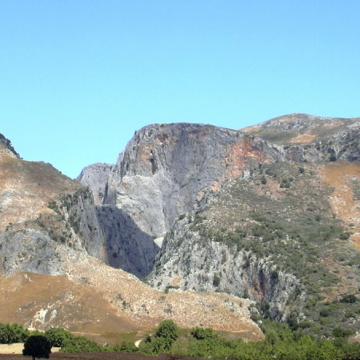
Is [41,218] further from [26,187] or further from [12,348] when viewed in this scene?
[12,348]

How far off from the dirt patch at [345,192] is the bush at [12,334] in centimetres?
7799

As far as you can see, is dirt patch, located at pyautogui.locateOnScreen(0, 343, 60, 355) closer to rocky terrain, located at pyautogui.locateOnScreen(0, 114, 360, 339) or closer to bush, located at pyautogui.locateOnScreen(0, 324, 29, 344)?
bush, located at pyautogui.locateOnScreen(0, 324, 29, 344)

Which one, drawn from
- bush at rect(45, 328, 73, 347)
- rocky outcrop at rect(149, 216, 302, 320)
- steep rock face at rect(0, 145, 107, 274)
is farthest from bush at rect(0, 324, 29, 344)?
rocky outcrop at rect(149, 216, 302, 320)

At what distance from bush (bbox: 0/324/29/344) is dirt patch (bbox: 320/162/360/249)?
7799cm

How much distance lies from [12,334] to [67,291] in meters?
27.2

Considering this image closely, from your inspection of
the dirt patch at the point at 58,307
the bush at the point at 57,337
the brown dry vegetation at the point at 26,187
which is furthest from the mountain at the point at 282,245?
the bush at the point at 57,337

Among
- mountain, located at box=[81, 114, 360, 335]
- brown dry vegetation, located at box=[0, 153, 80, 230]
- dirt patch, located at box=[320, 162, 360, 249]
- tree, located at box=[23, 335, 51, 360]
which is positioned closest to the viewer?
tree, located at box=[23, 335, 51, 360]

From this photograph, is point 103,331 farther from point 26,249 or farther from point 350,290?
point 350,290

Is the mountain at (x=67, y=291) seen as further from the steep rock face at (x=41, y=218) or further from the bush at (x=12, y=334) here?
the bush at (x=12, y=334)

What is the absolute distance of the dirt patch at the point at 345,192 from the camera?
172425mm

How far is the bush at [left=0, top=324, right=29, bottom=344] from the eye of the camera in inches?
4104

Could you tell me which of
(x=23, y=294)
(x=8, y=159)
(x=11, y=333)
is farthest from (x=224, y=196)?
(x=11, y=333)

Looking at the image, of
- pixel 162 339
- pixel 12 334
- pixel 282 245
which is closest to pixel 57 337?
pixel 12 334

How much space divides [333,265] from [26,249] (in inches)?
2225
